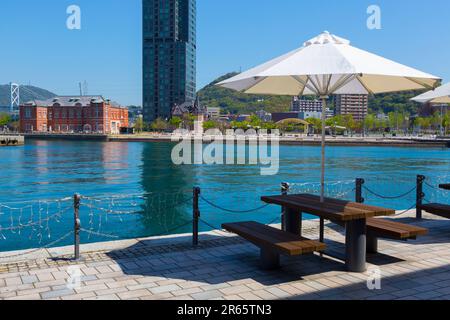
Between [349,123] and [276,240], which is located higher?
[349,123]

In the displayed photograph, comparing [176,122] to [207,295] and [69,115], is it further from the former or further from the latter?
[207,295]

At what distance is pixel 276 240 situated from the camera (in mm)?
5676

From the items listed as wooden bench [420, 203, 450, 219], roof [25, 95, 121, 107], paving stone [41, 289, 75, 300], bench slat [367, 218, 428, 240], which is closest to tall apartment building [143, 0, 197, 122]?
roof [25, 95, 121, 107]

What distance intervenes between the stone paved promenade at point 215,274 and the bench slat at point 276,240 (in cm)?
48

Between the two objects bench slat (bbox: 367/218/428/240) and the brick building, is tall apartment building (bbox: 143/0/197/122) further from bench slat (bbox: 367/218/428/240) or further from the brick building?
bench slat (bbox: 367/218/428/240)

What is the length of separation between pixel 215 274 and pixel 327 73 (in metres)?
3.12

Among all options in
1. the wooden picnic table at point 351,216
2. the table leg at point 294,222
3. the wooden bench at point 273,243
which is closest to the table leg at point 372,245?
the wooden picnic table at point 351,216

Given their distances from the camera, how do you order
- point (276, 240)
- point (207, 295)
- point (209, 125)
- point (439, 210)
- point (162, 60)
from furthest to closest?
point (162, 60), point (209, 125), point (439, 210), point (276, 240), point (207, 295)

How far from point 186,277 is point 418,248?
13.6 ft

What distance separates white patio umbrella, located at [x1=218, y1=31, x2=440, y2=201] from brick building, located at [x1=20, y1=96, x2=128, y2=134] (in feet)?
369

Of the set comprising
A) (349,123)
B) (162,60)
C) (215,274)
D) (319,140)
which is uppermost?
(162,60)

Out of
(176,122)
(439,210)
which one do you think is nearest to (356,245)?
Result: (439,210)

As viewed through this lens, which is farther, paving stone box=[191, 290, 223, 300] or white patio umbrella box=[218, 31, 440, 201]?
white patio umbrella box=[218, 31, 440, 201]

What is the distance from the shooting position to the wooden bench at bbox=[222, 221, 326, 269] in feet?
17.5
